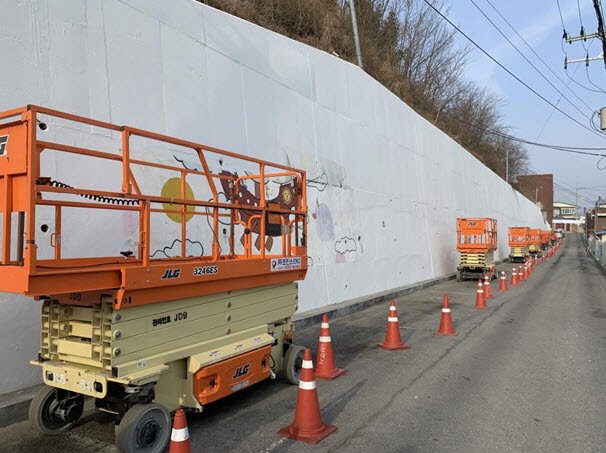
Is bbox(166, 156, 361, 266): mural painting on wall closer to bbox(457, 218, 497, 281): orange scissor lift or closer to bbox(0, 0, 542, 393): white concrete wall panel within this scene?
bbox(0, 0, 542, 393): white concrete wall panel

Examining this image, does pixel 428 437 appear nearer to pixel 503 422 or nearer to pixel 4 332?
pixel 503 422

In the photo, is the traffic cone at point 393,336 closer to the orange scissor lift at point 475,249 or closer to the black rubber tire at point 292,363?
the black rubber tire at point 292,363

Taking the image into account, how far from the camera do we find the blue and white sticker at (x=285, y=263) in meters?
5.79

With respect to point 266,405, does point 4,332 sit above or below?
above

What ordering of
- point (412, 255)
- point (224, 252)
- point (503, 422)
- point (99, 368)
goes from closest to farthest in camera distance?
point (99, 368)
point (503, 422)
point (224, 252)
point (412, 255)

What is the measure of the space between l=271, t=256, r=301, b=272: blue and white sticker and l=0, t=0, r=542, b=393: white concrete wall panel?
2543 millimetres

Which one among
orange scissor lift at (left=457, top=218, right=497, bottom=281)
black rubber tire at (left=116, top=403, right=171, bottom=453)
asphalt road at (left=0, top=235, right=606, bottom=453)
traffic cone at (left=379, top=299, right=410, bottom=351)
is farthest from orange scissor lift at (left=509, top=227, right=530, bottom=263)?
black rubber tire at (left=116, top=403, right=171, bottom=453)

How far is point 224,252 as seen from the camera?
911cm

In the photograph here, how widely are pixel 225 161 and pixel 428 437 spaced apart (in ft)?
20.8

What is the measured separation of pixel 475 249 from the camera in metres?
21.2

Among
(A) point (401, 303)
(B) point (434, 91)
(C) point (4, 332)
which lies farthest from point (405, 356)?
(B) point (434, 91)

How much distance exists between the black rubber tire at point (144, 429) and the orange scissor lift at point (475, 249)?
747 inches

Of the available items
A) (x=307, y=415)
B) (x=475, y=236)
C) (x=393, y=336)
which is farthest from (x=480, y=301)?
(x=307, y=415)

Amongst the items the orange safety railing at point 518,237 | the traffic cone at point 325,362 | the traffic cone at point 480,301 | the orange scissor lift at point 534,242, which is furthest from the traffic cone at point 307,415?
the orange scissor lift at point 534,242
